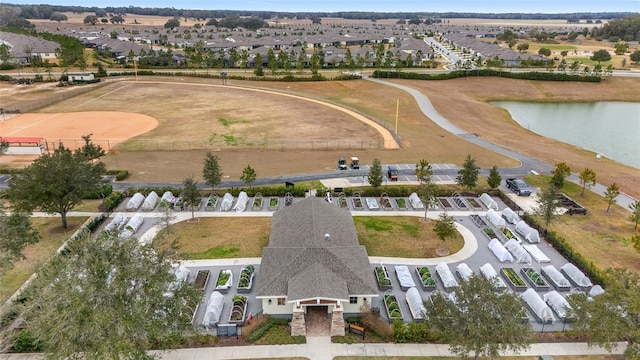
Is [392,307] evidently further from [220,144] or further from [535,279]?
[220,144]

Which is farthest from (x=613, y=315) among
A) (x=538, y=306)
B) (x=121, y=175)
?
(x=121, y=175)

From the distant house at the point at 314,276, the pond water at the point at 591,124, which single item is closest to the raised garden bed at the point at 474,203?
the distant house at the point at 314,276

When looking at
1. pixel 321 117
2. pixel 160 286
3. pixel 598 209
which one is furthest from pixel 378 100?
pixel 160 286

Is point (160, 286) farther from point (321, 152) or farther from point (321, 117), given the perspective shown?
point (321, 117)

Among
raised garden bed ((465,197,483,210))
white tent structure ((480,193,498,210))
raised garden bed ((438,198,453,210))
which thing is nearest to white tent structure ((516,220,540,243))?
white tent structure ((480,193,498,210))

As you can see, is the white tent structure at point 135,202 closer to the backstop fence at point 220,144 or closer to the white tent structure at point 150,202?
the white tent structure at point 150,202

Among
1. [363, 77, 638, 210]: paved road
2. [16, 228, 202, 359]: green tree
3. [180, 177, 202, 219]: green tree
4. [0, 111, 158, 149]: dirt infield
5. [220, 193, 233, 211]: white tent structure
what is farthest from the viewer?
[0, 111, 158, 149]: dirt infield

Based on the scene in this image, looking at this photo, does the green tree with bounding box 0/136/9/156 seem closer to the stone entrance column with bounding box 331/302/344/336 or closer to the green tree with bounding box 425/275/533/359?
the stone entrance column with bounding box 331/302/344/336
